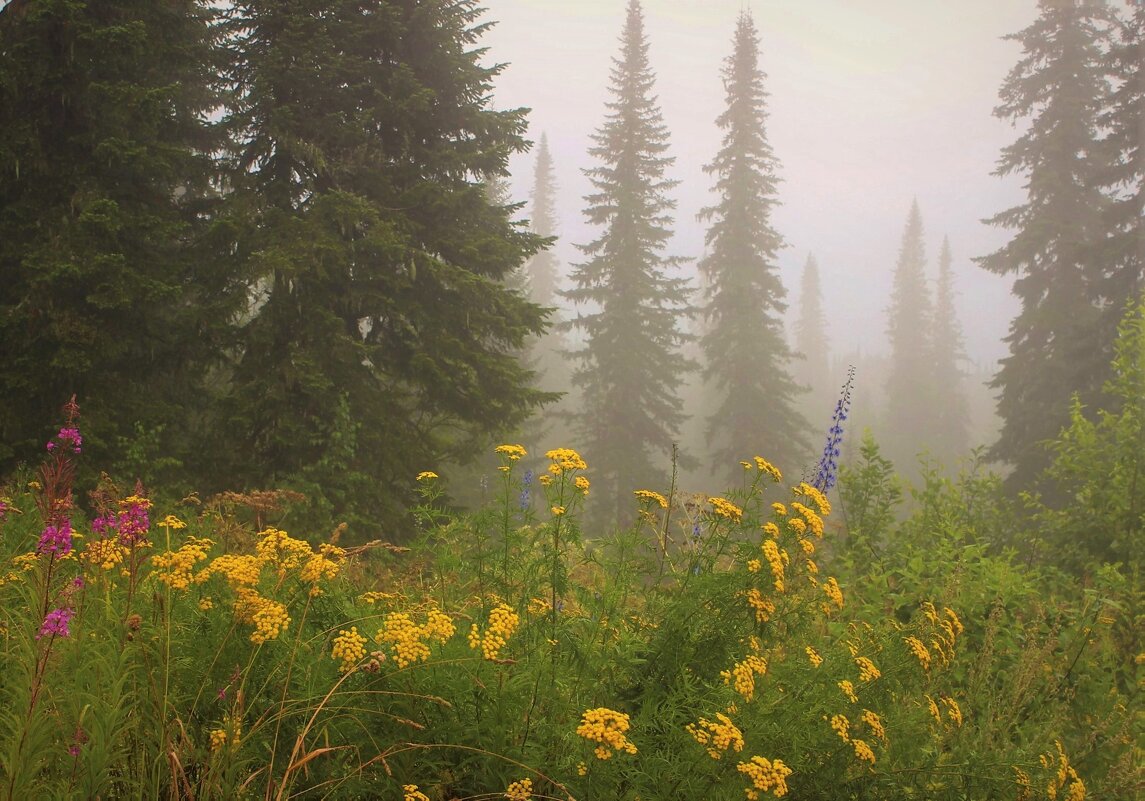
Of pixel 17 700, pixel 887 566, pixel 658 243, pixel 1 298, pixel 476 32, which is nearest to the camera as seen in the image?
pixel 17 700

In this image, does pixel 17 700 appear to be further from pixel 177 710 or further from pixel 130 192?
pixel 130 192

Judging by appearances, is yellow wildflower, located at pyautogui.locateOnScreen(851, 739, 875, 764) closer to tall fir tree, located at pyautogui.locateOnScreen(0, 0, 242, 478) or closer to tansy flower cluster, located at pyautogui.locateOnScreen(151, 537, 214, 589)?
tansy flower cluster, located at pyautogui.locateOnScreen(151, 537, 214, 589)

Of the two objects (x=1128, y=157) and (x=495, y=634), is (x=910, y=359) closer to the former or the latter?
(x=1128, y=157)

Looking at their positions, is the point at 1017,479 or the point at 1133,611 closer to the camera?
the point at 1133,611

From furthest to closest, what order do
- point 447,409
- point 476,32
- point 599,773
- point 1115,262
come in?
point 1115,262 → point 476,32 → point 447,409 → point 599,773

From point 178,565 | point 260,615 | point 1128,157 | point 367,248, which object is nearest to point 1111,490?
point 260,615

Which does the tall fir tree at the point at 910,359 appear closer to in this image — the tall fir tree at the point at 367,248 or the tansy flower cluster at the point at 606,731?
the tall fir tree at the point at 367,248

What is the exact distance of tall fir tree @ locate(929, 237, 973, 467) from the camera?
41.2 m

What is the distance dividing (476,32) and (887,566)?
10.8 metres

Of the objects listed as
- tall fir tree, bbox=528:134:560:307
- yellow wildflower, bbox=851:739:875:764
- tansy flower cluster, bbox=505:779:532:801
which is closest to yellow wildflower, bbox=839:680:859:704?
yellow wildflower, bbox=851:739:875:764

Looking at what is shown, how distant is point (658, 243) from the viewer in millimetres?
22938

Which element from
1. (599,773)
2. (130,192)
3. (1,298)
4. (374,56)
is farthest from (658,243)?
(599,773)

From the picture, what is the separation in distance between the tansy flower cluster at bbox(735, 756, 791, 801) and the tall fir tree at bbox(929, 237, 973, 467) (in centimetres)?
3776

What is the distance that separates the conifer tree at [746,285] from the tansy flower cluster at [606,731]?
22081mm
